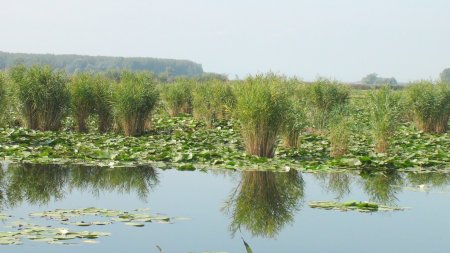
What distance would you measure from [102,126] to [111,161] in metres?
5.63

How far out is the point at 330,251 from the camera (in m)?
7.04

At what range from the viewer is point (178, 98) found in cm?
2547

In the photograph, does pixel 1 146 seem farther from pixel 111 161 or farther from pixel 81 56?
pixel 81 56

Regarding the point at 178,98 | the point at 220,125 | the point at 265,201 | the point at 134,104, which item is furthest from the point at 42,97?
the point at 265,201

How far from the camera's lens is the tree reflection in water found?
31.5 ft

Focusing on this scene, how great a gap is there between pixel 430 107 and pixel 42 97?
→ 1206 cm

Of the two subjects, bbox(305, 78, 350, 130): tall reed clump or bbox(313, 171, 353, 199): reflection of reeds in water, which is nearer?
bbox(313, 171, 353, 199): reflection of reeds in water

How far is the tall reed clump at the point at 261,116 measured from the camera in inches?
531

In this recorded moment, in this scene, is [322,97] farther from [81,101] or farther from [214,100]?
[81,101]

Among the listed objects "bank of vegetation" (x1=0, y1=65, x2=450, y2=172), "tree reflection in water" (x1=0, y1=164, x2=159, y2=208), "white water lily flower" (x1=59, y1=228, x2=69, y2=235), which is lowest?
"tree reflection in water" (x1=0, y1=164, x2=159, y2=208)

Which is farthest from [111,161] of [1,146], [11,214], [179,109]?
[179,109]

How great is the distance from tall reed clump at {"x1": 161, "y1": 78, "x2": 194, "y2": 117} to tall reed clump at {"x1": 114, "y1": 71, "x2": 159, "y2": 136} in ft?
23.9

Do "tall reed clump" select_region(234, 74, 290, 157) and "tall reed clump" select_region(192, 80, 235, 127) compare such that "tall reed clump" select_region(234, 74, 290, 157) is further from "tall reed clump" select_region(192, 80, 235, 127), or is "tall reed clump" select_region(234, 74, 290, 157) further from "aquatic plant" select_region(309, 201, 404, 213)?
"tall reed clump" select_region(192, 80, 235, 127)

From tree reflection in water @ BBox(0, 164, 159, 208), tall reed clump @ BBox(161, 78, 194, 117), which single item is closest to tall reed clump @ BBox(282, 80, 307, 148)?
tree reflection in water @ BBox(0, 164, 159, 208)
